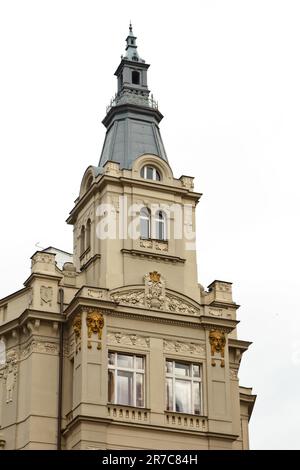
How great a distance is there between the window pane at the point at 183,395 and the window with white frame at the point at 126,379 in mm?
1648

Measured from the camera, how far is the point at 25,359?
52.8 metres

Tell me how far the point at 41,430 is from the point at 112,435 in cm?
312

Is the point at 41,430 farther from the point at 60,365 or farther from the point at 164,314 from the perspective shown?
the point at 164,314

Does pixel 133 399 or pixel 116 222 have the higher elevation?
pixel 116 222

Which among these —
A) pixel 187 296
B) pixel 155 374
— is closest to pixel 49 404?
pixel 155 374

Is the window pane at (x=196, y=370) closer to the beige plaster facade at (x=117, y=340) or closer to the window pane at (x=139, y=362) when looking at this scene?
the beige plaster facade at (x=117, y=340)

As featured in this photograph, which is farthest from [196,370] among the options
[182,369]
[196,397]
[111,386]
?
[111,386]

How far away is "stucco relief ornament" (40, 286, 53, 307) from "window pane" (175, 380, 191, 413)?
266 inches

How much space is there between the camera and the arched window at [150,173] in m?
57.0

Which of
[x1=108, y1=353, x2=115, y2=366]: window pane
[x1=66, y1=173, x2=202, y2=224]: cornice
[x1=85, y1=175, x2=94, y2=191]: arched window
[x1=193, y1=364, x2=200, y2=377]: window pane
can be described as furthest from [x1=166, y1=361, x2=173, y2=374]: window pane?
[x1=85, y1=175, x2=94, y2=191]: arched window

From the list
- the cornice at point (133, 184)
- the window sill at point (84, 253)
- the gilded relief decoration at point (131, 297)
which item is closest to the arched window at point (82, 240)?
the window sill at point (84, 253)

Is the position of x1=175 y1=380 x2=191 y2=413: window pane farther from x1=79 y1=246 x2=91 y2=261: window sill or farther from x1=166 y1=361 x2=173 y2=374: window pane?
x1=79 y1=246 x2=91 y2=261: window sill

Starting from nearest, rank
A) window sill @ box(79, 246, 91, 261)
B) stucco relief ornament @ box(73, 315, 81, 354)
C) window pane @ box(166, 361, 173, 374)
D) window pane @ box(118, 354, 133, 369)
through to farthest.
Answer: stucco relief ornament @ box(73, 315, 81, 354)
window pane @ box(118, 354, 133, 369)
window pane @ box(166, 361, 173, 374)
window sill @ box(79, 246, 91, 261)

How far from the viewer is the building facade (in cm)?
5088
